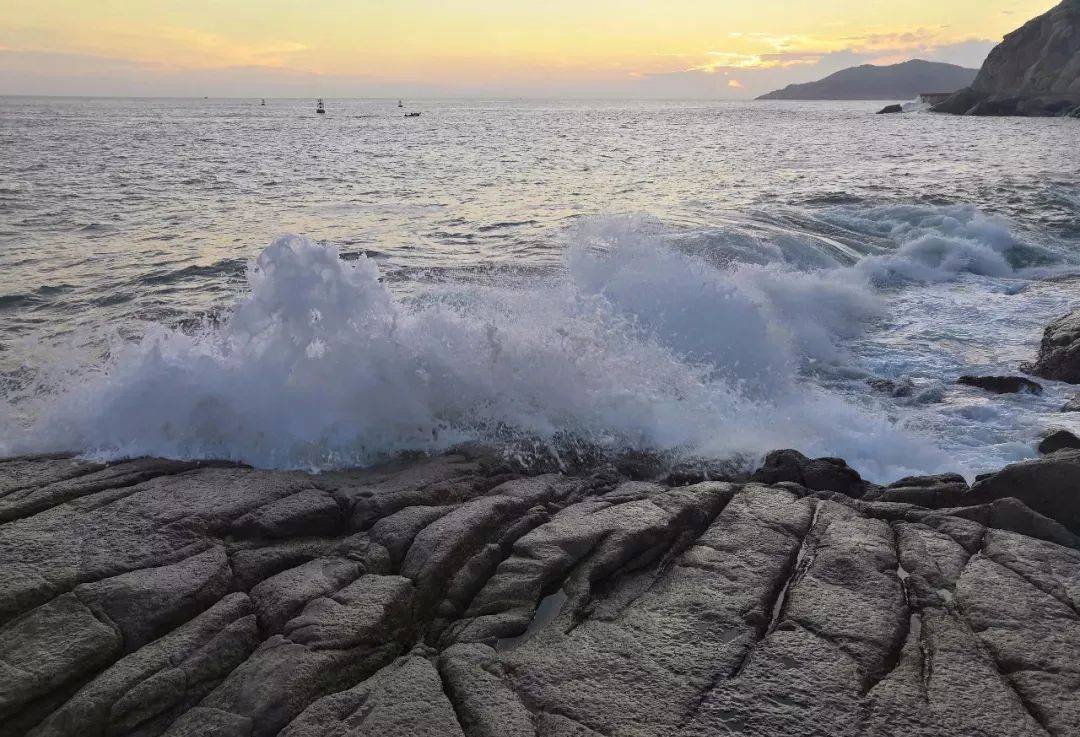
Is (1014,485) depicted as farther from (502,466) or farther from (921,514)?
(502,466)

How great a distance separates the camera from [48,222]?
16.8m

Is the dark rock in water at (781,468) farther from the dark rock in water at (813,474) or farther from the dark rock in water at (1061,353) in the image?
the dark rock in water at (1061,353)

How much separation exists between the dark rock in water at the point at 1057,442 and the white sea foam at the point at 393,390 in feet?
3.24

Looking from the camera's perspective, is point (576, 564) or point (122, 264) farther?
point (122, 264)

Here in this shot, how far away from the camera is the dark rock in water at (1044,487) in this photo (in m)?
5.04

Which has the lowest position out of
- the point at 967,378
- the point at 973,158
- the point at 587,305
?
the point at 967,378

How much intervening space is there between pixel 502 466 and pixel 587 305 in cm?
375

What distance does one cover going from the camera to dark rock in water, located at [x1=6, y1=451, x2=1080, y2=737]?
3170 mm

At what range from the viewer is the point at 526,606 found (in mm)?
3945

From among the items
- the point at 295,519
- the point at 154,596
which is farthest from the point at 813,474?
the point at 154,596

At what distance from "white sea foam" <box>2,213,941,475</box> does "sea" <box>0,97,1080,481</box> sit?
0.09 ft

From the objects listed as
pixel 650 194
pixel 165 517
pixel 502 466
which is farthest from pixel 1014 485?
pixel 650 194

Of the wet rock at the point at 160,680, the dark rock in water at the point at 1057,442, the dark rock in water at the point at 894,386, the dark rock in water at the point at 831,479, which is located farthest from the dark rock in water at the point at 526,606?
the dark rock in water at the point at 894,386

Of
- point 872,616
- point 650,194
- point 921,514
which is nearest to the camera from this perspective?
point 872,616
